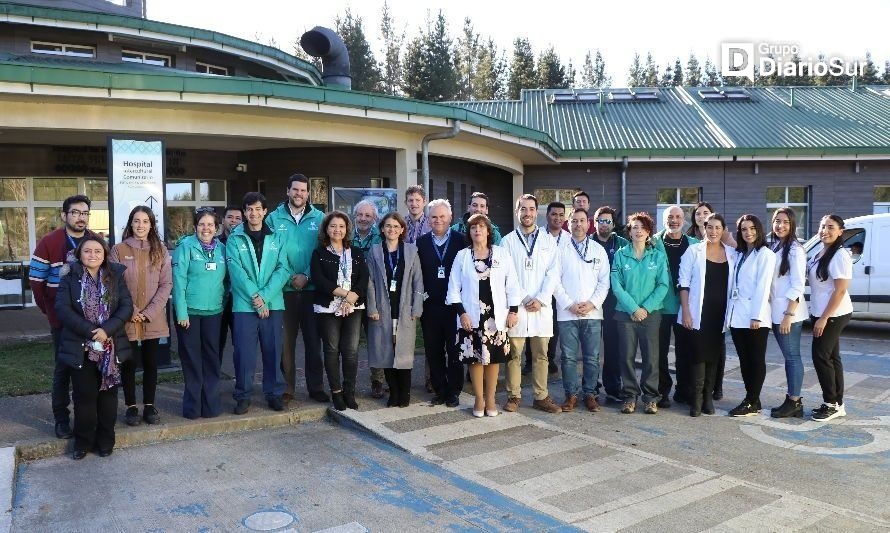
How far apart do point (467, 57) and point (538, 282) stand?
204 ft

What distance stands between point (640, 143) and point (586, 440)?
16.5m

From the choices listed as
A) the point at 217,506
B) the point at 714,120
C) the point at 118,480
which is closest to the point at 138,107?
the point at 118,480

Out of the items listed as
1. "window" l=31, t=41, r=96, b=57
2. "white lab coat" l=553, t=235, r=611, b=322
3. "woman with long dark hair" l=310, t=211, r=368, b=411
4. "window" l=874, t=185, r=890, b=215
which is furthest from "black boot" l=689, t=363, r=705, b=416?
"window" l=874, t=185, r=890, b=215

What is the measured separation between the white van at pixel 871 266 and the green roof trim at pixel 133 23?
1296cm

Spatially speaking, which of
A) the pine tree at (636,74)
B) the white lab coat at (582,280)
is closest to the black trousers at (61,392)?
the white lab coat at (582,280)

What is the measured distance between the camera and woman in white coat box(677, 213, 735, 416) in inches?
255

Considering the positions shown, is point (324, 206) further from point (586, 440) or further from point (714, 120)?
point (714, 120)

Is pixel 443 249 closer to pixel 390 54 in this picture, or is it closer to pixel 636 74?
pixel 390 54

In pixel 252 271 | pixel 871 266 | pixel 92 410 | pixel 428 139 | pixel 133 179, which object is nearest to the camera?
pixel 92 410

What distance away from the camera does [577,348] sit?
6.70 m

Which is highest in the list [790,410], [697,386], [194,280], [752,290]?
[194,280]

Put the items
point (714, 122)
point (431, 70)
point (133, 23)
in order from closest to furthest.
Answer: point (133, 23) → point (714, 122) → point (431, 70)

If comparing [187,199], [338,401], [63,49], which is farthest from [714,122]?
[338,401]

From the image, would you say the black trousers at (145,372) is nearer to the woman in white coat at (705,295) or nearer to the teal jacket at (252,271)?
the teal jacket at (252,271)
